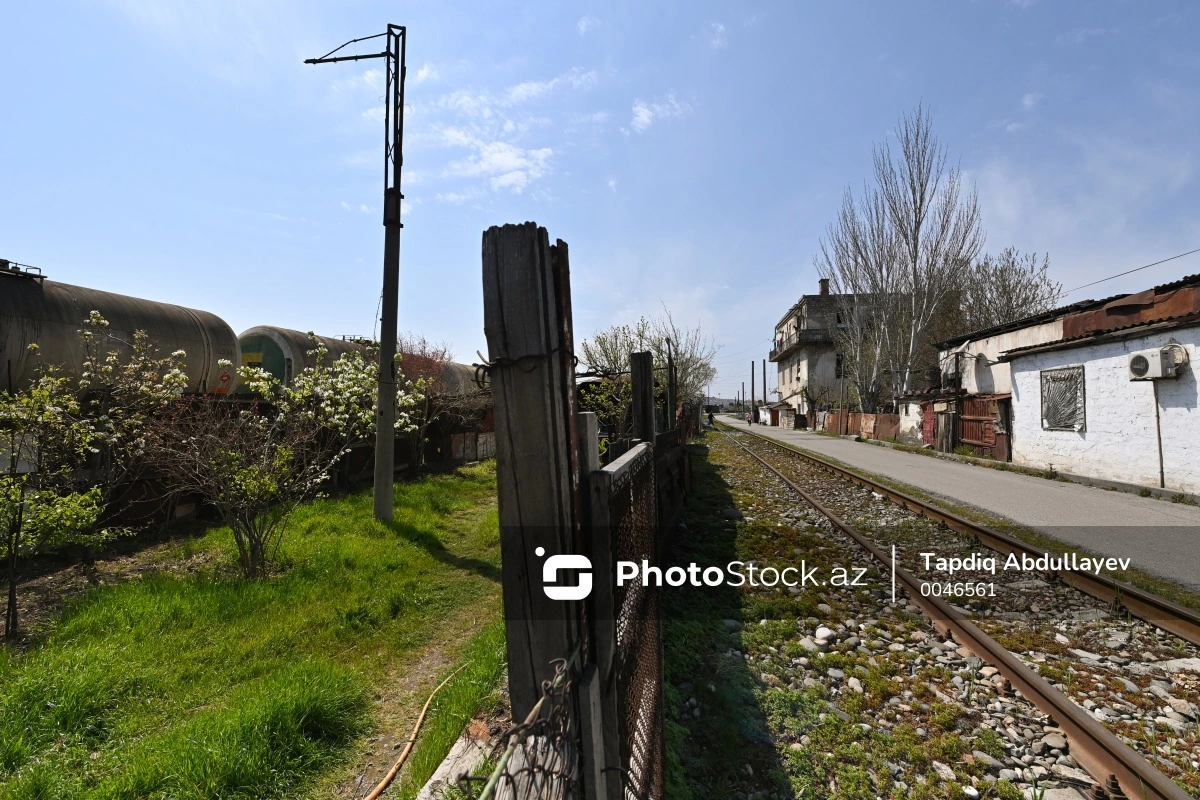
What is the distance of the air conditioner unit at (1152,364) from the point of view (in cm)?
1117

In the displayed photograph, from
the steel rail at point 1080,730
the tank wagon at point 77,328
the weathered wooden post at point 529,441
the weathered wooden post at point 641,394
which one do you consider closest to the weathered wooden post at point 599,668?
the weathered wooden post at point 529,441

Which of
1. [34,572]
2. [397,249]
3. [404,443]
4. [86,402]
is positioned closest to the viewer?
[34,572]

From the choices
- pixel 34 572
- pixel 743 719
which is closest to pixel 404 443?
pixel 34 572

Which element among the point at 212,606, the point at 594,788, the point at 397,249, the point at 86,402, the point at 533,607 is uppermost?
the point at 397,249

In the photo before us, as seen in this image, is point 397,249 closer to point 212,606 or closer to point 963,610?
point 212,606

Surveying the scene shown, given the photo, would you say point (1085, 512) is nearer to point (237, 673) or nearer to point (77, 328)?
point (237, 673)

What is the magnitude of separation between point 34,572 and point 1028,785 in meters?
8.50

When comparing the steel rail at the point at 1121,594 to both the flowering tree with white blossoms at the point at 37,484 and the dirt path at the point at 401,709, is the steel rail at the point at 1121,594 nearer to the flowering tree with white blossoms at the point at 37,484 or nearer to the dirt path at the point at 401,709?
the dirt path at the point at 401,709

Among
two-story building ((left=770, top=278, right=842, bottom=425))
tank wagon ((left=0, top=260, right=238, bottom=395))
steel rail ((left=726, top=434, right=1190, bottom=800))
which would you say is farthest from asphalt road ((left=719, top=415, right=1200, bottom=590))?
two-story building ((left=770, top=278, right=842, bottom=425))

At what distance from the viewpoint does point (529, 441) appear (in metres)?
1.35

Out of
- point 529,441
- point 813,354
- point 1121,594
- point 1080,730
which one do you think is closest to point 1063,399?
point 1121,594

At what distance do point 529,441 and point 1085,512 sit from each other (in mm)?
11506

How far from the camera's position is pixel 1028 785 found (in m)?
2.75

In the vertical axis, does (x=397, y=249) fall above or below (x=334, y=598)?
above
